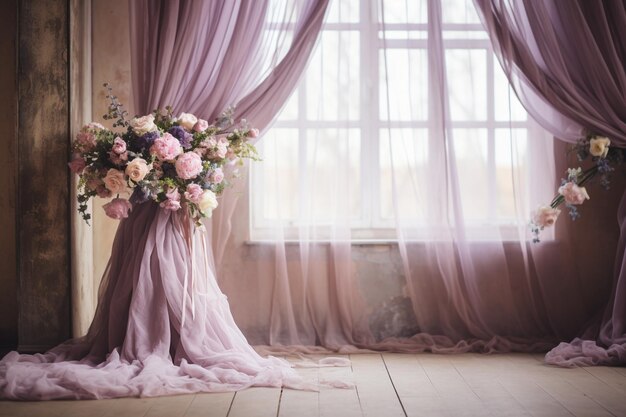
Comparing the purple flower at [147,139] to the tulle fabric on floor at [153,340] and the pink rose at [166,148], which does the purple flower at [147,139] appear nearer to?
the pink rose at [166,148]

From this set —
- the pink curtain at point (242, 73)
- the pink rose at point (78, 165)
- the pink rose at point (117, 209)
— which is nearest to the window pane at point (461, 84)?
the pink curtain at point (242, 73)

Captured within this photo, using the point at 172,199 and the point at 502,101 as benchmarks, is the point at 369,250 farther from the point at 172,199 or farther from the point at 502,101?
the point at 172,199

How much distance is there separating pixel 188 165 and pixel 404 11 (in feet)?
6.06

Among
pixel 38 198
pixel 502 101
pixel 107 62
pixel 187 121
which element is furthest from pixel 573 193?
pixel 38 198

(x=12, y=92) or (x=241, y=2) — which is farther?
(x=12, y=92)

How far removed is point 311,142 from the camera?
4.45 metres

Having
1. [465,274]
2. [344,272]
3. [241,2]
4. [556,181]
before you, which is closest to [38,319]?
[344,272]

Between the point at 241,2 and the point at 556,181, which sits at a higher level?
the point at 241,2

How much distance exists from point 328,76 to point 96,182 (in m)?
1.62

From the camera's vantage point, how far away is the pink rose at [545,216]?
13.6 feet

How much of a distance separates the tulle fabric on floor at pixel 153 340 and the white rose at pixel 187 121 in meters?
0.49

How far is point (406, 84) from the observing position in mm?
4480

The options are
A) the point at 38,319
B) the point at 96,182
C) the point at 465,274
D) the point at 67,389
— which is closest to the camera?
the point at 67,389

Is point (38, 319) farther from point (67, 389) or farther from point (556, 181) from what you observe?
point (556, 181)
